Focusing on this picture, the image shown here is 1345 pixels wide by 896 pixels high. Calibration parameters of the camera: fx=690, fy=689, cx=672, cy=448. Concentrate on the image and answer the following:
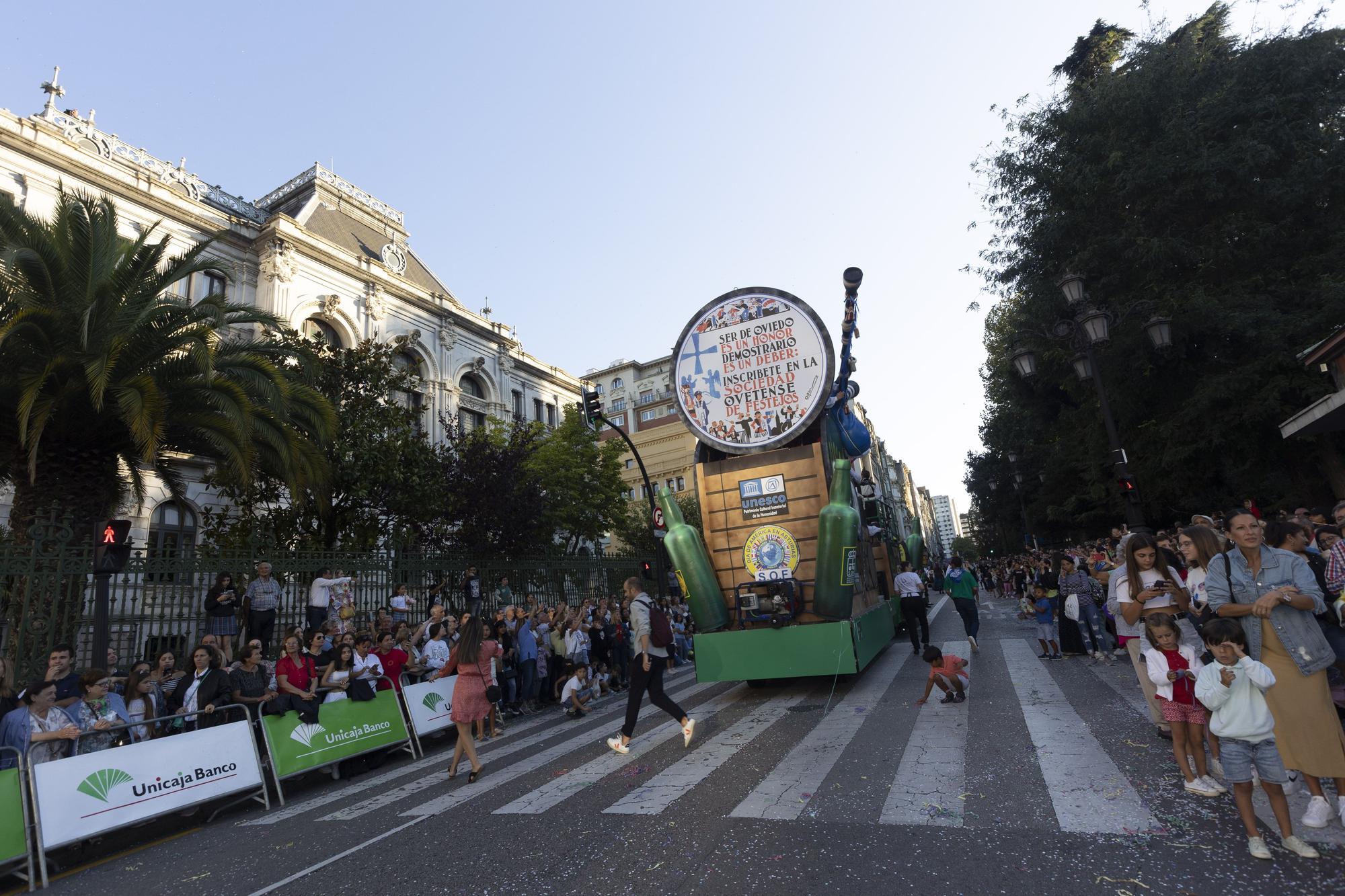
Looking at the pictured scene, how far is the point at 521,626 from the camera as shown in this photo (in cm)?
1204

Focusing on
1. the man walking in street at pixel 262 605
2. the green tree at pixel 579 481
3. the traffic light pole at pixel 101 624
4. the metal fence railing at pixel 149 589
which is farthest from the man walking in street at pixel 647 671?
the green tree at pixel 579 481

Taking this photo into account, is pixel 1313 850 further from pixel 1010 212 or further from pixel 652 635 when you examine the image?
pixel 1010 212

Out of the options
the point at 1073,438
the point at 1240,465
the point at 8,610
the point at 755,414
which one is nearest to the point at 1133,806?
the point at 755,414

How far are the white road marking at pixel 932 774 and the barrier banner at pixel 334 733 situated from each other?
5.94 meters

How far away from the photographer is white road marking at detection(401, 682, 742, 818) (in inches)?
231

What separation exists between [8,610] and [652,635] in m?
8.53

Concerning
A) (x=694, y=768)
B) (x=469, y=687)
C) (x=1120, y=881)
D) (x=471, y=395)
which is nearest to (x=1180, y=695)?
(x=1120, y=881)

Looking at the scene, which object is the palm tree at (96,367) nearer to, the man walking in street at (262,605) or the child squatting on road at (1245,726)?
the man walking in street at (262,605)

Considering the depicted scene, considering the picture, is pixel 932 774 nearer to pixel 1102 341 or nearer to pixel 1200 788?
pixel 1200 788

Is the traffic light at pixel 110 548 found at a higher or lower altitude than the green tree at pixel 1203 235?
lower

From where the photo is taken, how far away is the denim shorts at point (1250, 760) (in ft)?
11.7

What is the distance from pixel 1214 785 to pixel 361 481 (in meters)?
17.5

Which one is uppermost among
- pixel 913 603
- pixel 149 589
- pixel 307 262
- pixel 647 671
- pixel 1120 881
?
pixel 307 262

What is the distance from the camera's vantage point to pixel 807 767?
19.2 ft
